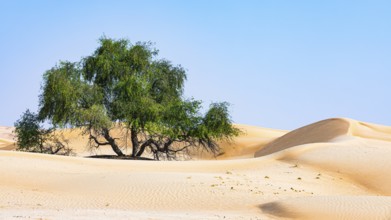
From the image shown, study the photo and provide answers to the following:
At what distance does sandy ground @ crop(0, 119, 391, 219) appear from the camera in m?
15.5

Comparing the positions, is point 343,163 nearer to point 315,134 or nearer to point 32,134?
point 315,134

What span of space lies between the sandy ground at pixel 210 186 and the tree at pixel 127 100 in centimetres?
905

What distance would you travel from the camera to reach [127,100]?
3516 centimetres

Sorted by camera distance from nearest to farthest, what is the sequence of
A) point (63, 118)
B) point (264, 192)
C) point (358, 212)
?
point (358, 212) → point (264, 192) → point (63, 118)

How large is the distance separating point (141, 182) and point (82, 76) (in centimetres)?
1792

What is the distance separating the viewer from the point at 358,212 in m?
15.4

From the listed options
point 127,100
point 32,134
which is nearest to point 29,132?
point 32,134

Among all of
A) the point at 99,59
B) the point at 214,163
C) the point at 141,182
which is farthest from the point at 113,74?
the point at 141,182

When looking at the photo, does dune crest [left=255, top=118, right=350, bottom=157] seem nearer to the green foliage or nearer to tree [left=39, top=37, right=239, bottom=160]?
tree [left=39, top=37, right=239, bottom=160]

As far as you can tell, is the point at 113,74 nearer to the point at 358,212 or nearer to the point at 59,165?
the point at 59,165

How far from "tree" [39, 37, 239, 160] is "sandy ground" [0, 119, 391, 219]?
9.05 meters

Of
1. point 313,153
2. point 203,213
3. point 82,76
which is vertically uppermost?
point 82,76

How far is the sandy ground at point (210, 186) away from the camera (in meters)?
15.5

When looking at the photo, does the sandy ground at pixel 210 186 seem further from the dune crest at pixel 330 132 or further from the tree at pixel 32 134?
the tree at pixel 32 134
